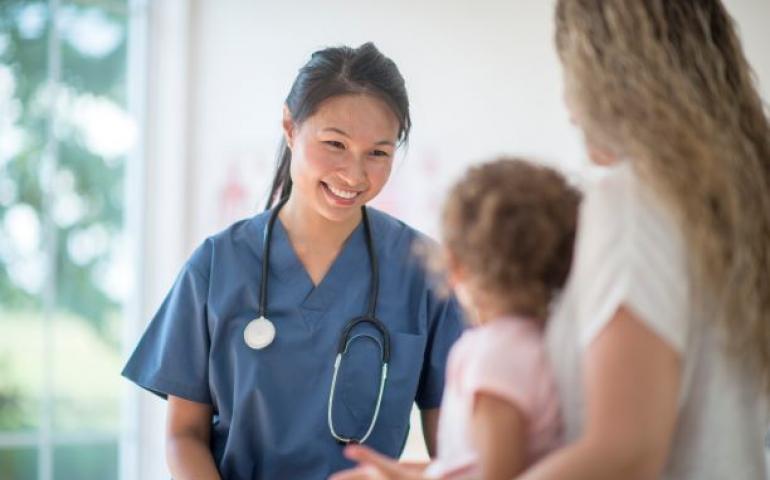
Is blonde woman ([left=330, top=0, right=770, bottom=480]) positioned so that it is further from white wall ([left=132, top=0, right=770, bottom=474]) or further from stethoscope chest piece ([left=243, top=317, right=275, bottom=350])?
white wall ([left=132, top=0, right=770, bottom=474])

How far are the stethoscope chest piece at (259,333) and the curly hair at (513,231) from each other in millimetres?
718

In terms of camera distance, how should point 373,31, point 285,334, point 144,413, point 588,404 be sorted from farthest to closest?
point 144,413 < point 373,31 < point 285,334 < point 588,404

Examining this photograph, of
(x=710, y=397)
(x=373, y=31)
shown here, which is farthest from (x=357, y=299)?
(x=373, y=31)

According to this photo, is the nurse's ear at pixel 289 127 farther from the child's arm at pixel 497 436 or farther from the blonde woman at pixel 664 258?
the child's arm at pixel 497 436

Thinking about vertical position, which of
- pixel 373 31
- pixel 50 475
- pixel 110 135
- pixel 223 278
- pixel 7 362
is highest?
pixel 373 31

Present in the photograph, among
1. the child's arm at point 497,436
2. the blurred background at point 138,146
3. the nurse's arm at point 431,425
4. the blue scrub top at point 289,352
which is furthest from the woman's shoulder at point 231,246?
the blurred background at point 138,146

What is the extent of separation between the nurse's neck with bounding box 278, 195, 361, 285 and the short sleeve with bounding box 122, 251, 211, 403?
0.64 ft

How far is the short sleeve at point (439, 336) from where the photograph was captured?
192 centimetres

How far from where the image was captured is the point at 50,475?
3.75 metres

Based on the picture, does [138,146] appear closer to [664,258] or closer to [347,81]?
[347,81]

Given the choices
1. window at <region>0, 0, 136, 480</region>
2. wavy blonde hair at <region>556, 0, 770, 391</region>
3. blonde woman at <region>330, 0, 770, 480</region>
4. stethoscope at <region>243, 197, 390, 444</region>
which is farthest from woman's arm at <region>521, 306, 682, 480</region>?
window at <region>0, 0, 136, 480</region>

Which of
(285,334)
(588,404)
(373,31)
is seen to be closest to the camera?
(588,404)

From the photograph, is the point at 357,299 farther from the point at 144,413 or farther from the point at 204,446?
the point at 144,413

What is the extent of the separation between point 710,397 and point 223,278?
1007mm
